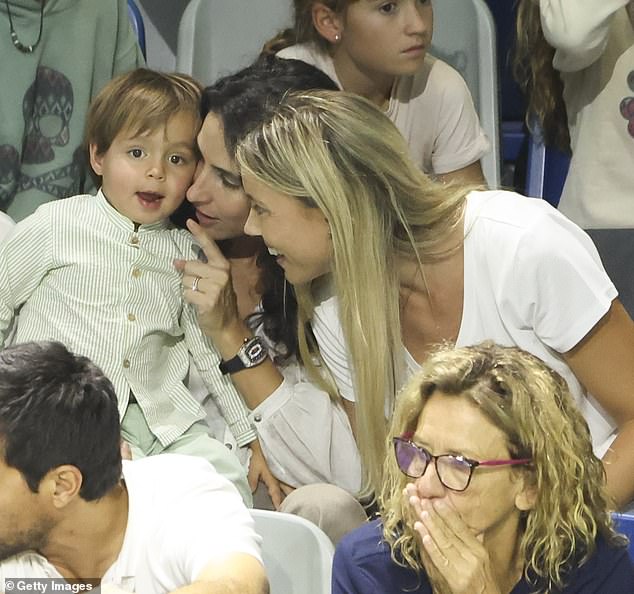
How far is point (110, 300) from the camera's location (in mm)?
1920

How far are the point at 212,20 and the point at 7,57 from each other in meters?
0.62

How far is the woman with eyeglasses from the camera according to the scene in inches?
53.3

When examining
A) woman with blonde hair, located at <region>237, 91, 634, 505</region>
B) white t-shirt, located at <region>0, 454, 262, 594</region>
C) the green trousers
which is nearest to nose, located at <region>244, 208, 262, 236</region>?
woman with blonde hair, located at <region>237, 91, 634, 505</region>

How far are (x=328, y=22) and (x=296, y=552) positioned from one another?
3.62 feet

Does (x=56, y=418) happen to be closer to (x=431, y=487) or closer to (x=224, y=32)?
(x=431, y=487)

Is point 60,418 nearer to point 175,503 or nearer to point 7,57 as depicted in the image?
point 175,503

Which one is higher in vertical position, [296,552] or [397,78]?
[397,78]

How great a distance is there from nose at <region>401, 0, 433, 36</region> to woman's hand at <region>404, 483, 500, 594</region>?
105 centimetres

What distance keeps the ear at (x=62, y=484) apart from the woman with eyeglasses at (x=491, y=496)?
317mm

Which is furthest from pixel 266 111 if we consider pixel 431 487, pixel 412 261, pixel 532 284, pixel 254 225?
pixel 431 487

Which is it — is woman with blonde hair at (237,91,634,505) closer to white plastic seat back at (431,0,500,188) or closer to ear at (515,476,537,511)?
ear at (515,476,537,511)

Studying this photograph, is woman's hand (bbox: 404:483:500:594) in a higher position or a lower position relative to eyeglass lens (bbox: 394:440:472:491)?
lower

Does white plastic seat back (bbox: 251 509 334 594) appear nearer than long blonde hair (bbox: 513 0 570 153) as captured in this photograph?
Yes

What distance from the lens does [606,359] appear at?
5.52 ft
